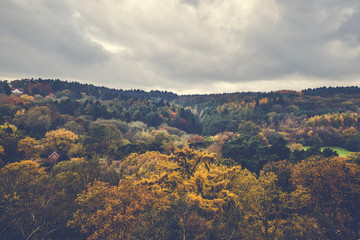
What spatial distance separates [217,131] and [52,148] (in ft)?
297

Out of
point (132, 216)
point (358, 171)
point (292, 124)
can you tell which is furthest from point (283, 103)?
point (132, 216)

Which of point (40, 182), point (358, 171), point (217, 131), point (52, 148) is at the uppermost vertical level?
point (358, 171)

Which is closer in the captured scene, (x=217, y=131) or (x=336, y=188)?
(x=336, y=188)

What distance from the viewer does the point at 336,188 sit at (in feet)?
75.9

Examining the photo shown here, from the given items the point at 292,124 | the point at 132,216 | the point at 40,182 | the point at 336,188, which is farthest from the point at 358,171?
the point at 292,124

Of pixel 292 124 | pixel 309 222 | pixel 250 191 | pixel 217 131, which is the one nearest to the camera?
pixel 309 222

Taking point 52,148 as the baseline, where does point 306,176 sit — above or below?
above

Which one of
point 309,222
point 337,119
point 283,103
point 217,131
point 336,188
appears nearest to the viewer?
point 309,222

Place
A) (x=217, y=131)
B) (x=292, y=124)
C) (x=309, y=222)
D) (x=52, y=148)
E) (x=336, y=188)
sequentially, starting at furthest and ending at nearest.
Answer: (x=217, y=131), (x=292, y=124), (x=52, y=148), (x=336, y=188), (x=309, y=222)

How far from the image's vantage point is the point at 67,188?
88.9 ft

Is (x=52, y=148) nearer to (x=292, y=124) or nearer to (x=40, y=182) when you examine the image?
(x=40, y=182)

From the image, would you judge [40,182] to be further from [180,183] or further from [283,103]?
[283,103]

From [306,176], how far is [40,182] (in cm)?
3763

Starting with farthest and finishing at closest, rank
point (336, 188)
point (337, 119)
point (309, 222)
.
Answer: point (337, 119)
point (336, 188)
point (309, 222)
